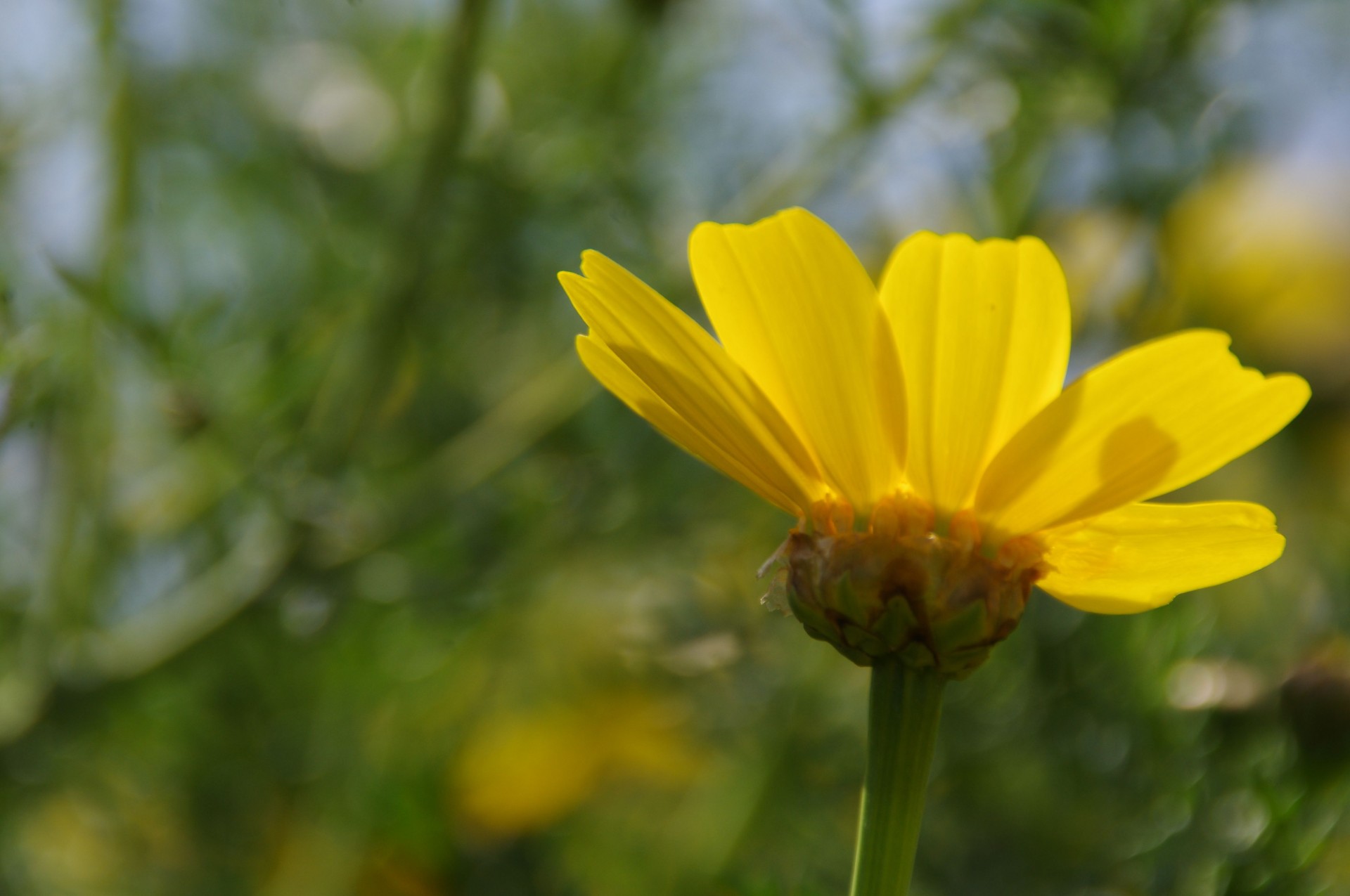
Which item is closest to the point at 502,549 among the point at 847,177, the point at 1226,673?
the point at 847,177

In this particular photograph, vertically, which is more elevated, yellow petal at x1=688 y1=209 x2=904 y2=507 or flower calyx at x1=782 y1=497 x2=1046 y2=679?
yellow petal at x1=688 y1=209 x2=904 y2=507

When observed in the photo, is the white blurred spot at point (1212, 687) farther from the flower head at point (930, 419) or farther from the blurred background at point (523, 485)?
the flower head at point (930, 419)

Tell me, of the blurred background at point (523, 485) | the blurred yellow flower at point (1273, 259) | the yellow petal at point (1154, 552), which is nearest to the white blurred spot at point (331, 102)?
the blurred background at point (523, 485)

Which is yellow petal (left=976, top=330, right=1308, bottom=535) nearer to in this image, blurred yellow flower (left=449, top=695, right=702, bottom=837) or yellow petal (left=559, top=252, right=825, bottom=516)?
yellow petal (left=559, top=252, right=825, bottom=516)

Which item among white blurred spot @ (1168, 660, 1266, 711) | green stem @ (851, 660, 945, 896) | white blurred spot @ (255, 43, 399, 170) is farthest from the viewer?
white blurred spot @ (255, 43, 399, 170)

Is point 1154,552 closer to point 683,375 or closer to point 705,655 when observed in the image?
point 683,375

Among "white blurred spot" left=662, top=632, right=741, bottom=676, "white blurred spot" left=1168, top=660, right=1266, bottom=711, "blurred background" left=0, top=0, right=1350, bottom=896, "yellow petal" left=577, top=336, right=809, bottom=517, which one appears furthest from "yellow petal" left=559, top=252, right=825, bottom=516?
"white blurred spot" left=662, top=632, right=741, bottom=676

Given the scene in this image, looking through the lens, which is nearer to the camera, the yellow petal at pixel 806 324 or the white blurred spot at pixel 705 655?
the yellow petal at pixel 806 324
